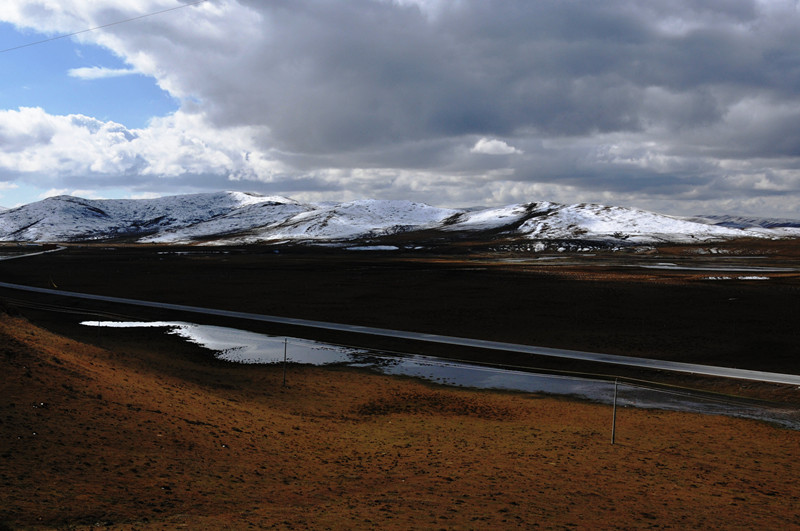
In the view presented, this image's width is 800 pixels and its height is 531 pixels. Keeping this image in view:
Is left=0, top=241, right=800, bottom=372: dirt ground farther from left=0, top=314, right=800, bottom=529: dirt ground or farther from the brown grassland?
left=0, top=314, right=800, bottom=529: dirt ground

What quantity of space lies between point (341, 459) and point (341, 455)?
0.42 meters

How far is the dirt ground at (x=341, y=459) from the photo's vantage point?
37.9 ft

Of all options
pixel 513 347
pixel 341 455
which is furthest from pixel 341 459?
pixel 513 347

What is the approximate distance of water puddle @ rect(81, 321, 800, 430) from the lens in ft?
83.0

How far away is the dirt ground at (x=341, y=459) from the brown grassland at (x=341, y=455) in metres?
0.06

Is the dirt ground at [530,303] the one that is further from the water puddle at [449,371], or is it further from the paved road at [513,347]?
the water puddle at [449,371]

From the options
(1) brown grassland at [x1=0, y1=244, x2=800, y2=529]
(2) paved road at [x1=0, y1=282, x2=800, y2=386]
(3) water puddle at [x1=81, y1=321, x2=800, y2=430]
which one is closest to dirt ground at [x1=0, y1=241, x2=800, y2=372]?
(2) paved road at [x1=0, y1=282, x2=800, y2=386]

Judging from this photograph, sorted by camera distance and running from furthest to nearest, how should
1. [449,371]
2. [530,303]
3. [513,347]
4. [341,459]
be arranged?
1. [530,303]
2. [513,347]
3. [449,371]
4. [341,459]

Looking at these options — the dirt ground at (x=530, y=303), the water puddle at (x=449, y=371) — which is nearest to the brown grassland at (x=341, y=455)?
the water puddle at (x=449, y=371)

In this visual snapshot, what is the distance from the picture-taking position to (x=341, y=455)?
666 inches

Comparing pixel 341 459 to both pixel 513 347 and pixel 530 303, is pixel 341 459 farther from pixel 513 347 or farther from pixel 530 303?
pixel 530 303

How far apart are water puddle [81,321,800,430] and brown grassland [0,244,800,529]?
5.92 feet

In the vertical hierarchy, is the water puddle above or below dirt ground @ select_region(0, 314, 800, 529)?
below

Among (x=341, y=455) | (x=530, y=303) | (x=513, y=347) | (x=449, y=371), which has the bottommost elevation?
(x=449, y=371)
